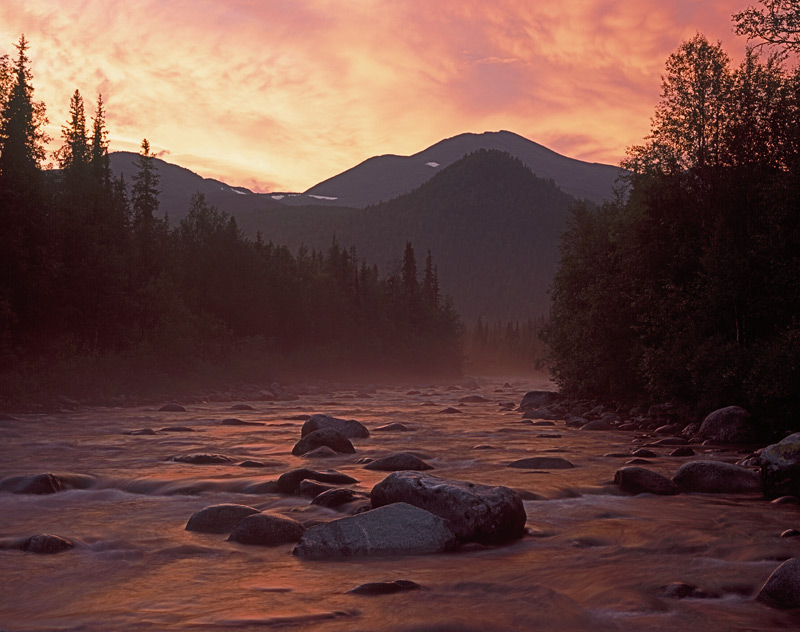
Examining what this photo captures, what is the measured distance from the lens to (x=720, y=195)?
87.7 ft

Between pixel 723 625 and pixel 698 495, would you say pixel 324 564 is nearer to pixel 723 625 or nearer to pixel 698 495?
pixel 723 625

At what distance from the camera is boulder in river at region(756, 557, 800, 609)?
6.98 m

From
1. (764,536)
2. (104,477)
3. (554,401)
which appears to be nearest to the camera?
(764,536)

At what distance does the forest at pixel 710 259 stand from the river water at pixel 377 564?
8.57 metres

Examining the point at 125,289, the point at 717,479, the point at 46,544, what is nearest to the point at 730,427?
the point at 717,479

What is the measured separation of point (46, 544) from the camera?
357 inches

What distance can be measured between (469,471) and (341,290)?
86.9m

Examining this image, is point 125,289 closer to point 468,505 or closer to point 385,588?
point 468,505

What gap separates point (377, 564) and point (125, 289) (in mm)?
41202

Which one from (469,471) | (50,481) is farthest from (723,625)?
(50,481)

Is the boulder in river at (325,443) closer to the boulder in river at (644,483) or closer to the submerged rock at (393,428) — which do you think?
the submerged rock at (393,428)

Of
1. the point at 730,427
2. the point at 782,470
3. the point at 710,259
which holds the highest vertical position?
the point at 710,259

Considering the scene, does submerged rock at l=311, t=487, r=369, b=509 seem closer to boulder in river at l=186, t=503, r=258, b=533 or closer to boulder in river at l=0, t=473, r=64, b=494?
boulder in river at l=186, t=503, r=258, b=533

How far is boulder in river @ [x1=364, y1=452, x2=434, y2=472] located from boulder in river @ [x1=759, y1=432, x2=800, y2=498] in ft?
21.5
